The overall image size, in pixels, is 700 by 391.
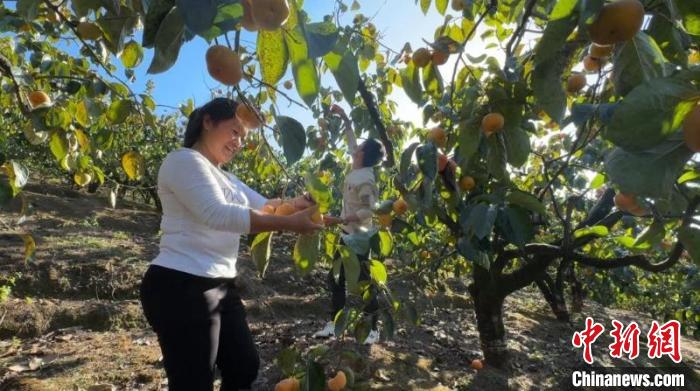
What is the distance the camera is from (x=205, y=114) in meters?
1.65

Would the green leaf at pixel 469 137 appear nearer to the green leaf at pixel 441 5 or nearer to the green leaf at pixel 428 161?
the green leaf at pixel 428 161

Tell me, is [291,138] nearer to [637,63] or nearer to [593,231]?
[637,63]

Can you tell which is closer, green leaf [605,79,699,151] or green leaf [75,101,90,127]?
green leaf [605,79,699,151]

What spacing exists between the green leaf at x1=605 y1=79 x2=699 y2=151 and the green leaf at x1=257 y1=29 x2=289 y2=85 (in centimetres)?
48

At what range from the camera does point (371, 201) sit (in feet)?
8.87

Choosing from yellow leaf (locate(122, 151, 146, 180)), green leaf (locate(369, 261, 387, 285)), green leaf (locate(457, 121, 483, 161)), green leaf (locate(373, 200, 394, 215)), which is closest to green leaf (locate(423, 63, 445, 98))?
green leaf (locate(457, 121, 483, 161))

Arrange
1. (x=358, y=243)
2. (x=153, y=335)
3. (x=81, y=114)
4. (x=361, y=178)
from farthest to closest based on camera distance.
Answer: (x=153, y=335), (x=361, y=178), (x=81, y=114), (x=358, y=243)

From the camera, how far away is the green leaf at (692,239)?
108 cm

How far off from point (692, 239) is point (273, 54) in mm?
1108

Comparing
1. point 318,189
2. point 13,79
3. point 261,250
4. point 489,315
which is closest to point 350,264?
point 318,189

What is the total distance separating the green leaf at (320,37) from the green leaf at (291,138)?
171mm

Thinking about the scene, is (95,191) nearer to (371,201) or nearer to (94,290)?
(94,290)

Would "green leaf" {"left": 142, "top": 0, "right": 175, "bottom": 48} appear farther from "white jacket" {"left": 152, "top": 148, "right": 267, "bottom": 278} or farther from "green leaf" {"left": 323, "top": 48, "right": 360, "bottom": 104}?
"white jacket" {"left": 152, "top": 148, "right": 267, "bottom": 278}

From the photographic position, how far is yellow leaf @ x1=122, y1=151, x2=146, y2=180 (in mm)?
1774
